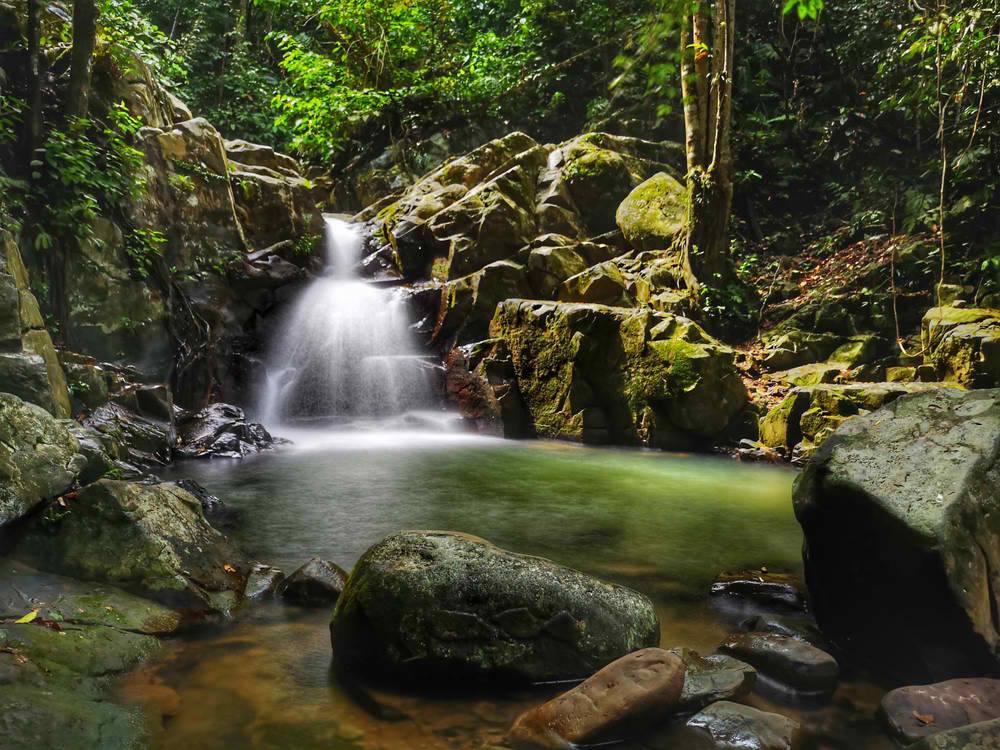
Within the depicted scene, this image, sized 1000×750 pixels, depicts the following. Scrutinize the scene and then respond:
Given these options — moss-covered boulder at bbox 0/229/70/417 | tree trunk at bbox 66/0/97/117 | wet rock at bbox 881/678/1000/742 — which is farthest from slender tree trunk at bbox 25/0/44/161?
wet rock at bbox 881/678/1000/742

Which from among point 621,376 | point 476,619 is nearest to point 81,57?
point 621,376

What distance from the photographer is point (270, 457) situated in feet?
29.5

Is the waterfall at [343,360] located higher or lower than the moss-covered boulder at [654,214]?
lower

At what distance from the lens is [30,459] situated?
12.1 ft

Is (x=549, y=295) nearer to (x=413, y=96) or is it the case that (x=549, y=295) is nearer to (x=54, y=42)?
(x=54, y=42)

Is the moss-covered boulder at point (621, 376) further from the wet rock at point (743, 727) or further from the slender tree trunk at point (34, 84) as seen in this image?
the wet rock at point (743, 727)

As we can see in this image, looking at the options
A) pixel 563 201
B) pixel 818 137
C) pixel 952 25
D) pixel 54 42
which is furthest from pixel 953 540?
pixel 818 137

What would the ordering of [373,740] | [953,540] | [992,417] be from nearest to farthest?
[373,740] < [953,540] < [992,417]

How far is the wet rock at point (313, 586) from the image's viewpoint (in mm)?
4008

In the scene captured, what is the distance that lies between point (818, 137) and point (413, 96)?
11.9m

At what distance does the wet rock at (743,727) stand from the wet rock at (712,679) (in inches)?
2.5

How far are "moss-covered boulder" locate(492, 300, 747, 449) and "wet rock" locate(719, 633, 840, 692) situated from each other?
23.2 feet

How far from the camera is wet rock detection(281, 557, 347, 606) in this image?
4008 millimetres


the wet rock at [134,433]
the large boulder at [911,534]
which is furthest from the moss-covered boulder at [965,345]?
the wet rock at [134,433]
